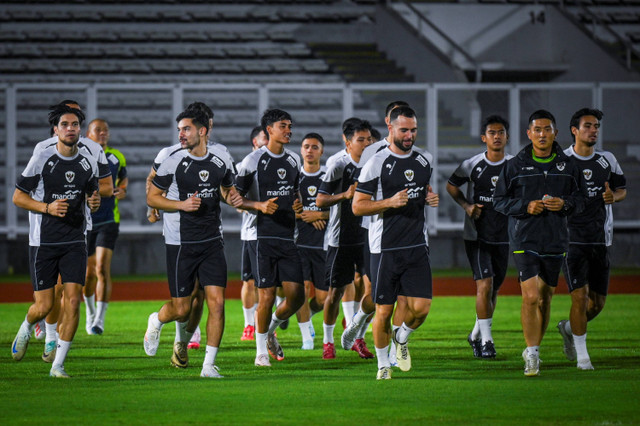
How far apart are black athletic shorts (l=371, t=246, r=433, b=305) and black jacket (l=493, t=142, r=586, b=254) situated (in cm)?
88

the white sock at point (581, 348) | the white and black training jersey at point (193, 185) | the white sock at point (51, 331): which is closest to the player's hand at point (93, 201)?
the white and black training jersey at point (193, 185)

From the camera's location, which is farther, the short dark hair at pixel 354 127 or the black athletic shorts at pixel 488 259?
the short dark hair at pixel 354 127

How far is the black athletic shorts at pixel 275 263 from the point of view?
10.4 meters

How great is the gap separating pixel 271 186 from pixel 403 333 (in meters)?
1.98

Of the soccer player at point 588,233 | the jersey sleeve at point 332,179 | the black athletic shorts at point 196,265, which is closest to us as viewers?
the black athletic shorts at point 196,265

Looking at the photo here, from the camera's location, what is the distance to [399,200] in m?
8.88

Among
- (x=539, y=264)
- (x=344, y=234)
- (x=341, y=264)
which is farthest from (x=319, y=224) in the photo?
(x=539, y=264)

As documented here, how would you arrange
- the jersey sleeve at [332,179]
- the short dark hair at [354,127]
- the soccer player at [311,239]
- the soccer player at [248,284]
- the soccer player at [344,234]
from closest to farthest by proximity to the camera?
the jersey sleeve at [332,179] → the soccer player at [344,234] → the short dark hair at [354,127] → the soccer player at [311,239] → the soccer player at [248,284]

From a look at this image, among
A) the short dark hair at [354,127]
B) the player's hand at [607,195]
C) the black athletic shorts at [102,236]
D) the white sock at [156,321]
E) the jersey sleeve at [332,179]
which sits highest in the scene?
the short dark hair at [354,127]

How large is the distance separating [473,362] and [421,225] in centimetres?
185

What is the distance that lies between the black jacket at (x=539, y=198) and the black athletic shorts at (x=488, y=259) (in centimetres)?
147

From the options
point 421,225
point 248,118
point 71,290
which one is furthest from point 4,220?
point 421,225

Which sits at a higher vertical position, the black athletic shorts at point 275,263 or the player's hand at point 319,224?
the player's hand at point 319,224

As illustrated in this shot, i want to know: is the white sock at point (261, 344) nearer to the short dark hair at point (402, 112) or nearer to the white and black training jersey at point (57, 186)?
the white and black training jersey at point (57, 186)
